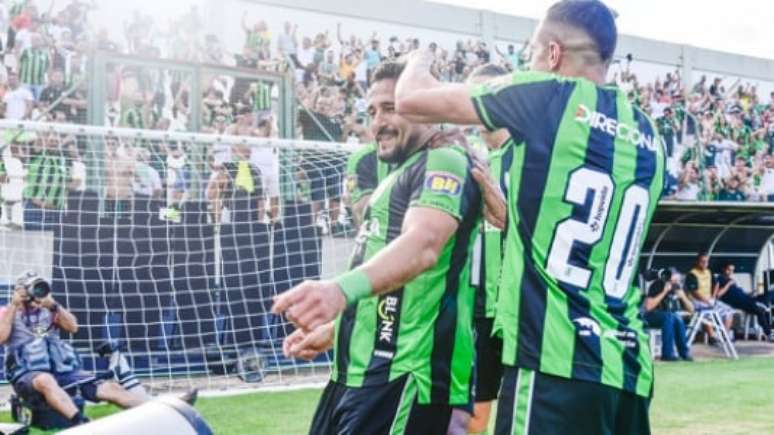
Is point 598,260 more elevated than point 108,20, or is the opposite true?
point 108,20

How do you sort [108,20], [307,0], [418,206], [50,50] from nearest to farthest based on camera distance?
[418,206]
[50,50]
[108,20]
[307,0]

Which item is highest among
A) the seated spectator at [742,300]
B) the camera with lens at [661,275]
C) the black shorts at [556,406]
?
the black shorts at [556,406]

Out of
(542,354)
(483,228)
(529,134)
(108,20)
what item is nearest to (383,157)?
(529,134)

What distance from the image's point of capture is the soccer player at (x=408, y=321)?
10.8ft

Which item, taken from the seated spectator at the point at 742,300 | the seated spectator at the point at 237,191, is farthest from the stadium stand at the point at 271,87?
the seated spectator at the point at 742,300

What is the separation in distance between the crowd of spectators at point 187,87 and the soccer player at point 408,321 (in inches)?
288

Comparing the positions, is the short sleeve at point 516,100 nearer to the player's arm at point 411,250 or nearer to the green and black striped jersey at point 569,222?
the green and black striped jersey at point 569,222

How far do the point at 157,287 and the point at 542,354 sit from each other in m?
8.06

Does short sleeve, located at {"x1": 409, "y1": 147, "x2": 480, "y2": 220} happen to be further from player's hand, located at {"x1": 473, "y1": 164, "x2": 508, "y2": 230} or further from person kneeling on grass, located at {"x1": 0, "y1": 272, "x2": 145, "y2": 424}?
person kneeling on grass, located at {"x1": 0, "y1": 272, "x2": 145, "y2": 424}

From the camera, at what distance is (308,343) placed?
3441 millimetres

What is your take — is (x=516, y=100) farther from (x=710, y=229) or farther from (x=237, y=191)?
(x=710, y=229)

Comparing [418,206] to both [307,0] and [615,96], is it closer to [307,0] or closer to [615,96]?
[615,96]

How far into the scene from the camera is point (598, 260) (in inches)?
115

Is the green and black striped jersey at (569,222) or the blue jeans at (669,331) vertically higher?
the green and black striped jersey at (569,222)
